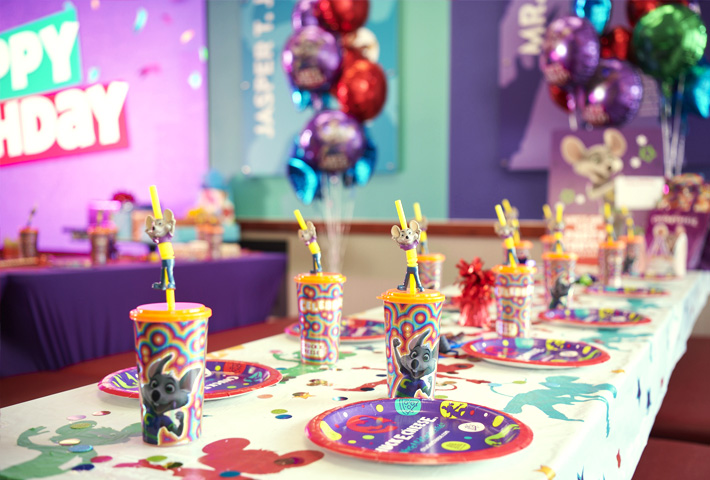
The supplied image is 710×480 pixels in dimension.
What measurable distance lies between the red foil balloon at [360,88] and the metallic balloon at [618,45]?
3.52 ft

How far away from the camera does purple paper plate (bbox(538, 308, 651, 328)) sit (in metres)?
1.35

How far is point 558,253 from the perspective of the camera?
5.07 feet

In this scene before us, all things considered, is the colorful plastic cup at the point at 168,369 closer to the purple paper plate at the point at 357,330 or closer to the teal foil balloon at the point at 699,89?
the purple paper plate at the point at 357,330

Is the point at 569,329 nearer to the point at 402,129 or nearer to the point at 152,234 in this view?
the point at 152,234

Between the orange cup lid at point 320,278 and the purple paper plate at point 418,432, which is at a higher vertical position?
the orange cup lid at point 320,278

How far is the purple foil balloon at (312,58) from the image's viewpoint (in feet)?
10.6

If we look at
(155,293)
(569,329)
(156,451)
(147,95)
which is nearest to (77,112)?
(147,95)

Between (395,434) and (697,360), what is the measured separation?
179cm

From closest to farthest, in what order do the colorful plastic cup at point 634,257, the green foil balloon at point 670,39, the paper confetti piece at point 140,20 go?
the colorful plastic cup at point 634,257, the green foil balloon at point 670,39, the paper confetti piece at point 140,20

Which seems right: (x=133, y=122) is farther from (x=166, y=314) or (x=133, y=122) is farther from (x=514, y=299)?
(x=166, y=314)

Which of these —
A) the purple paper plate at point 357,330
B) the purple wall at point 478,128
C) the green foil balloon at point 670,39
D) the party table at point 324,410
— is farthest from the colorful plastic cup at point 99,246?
the green foil balloon at point 670,39

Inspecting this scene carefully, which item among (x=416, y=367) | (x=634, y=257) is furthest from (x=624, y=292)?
(x=416, y=367)

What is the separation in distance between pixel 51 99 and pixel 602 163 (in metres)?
2.90

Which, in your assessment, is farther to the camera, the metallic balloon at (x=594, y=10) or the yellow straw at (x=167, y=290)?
the metallic balloon at (x=594, y=10)
